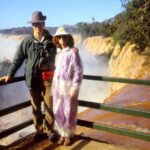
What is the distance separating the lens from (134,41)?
24.4m

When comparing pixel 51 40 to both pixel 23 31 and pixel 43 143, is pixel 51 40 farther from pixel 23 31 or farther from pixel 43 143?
pixel 23 31

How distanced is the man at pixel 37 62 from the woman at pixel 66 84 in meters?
0.16

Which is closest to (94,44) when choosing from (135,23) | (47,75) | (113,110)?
(135,23)

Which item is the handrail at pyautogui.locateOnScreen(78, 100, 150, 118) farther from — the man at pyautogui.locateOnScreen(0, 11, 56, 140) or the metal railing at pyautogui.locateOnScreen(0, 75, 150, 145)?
the man at pyautogui.locateOnScreen(0, 11, 56, 140)

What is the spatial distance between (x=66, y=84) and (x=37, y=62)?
22.2 inches

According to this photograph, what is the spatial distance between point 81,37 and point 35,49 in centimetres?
8327

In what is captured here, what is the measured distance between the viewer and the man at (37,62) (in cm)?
526

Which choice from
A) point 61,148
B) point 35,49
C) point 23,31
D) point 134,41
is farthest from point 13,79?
point 23,31

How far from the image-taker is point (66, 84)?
203 inches

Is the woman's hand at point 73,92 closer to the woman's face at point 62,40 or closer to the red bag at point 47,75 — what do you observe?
the red bag at point 47,75

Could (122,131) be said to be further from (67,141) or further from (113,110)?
(67,141)

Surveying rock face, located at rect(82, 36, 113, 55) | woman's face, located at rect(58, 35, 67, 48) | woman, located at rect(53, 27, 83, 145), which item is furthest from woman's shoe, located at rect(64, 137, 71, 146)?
rock face, located at rect(82, 36, 113, 55)

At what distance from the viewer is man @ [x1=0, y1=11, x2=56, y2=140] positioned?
526 centimetres

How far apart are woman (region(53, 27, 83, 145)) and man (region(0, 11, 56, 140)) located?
160 mm
